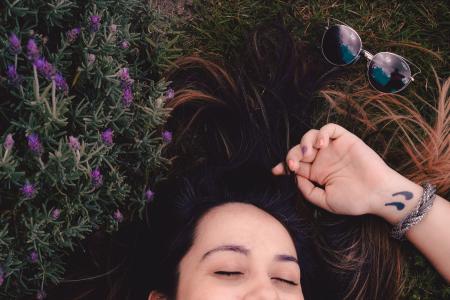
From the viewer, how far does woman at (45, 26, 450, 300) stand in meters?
2.85

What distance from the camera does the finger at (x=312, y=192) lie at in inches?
132

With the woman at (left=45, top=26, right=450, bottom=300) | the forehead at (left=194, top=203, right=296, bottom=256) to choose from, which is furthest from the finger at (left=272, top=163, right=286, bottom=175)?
the forehead at (left=194, top=203, right=296, bottom=256)

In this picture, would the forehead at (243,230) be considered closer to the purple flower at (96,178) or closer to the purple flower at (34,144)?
the purple flower at (96,178)

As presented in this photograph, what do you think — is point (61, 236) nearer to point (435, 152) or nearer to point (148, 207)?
point (148, 207)

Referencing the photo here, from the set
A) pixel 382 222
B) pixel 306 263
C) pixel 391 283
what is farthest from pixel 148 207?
pixel 391 283

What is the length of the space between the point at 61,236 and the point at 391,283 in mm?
2262

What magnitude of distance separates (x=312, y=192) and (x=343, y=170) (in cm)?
24

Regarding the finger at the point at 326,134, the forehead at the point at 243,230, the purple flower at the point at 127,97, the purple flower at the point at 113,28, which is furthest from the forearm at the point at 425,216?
the purple flower at the point at 113,28

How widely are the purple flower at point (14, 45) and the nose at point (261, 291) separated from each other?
1.48m

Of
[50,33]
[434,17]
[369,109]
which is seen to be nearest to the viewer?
[50,33]

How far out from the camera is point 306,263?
3.41m

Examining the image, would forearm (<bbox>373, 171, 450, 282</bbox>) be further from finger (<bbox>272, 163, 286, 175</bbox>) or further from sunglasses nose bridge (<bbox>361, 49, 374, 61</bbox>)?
sunglasses nose bridge (<bbox>361, 49, 374, 61</bbox>)

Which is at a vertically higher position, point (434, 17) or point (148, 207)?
point (434, 17)

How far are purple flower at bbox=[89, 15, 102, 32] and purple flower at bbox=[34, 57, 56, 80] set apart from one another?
0.31m
